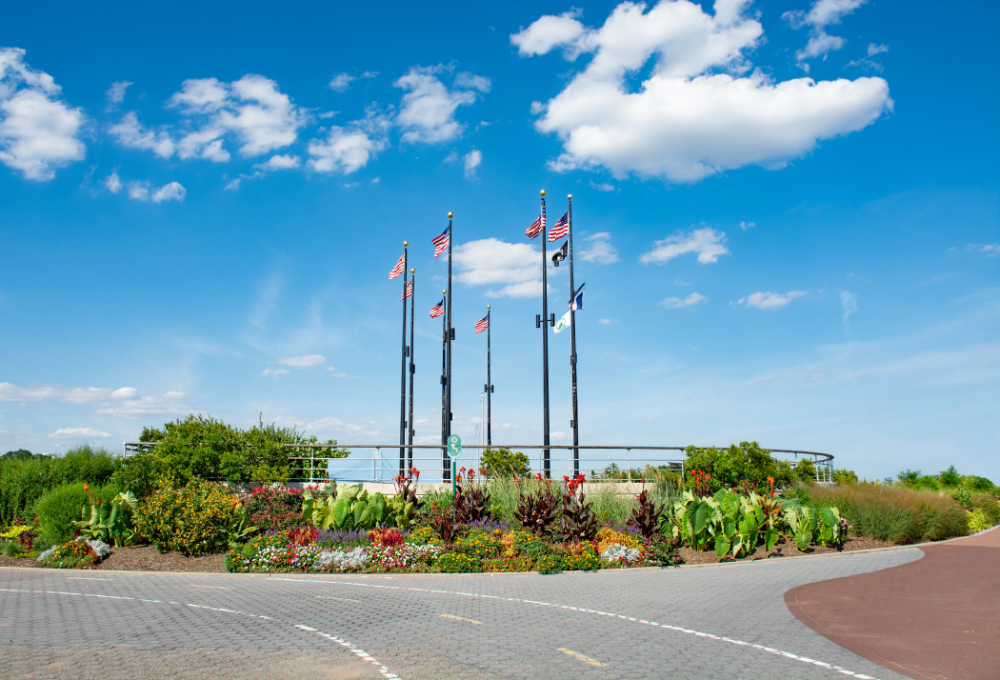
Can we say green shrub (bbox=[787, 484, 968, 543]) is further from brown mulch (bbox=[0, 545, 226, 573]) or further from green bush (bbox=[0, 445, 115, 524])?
green bush (bbox=[0, 445, 115, 524])

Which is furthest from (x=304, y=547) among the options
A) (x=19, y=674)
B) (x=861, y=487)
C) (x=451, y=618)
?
(x=861, y=487)

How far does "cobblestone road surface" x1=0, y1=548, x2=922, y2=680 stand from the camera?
6031 mm

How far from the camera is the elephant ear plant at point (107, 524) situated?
1509 cm

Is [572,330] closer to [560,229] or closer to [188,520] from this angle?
[560,229]

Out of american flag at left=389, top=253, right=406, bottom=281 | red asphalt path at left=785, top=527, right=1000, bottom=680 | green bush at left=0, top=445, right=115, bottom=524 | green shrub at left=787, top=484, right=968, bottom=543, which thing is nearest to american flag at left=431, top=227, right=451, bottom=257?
american flag at left=389, top=253, right=406, bottom=281

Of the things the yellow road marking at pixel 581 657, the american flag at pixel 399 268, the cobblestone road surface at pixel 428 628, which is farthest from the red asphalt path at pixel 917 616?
the american flag at pixel 399 268

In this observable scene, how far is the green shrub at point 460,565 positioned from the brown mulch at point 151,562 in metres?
4.69

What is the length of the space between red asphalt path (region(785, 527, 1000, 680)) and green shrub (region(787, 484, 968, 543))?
2624mm

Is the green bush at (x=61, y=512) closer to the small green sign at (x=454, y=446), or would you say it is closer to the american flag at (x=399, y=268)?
the small green sign at (x=454, y=446)

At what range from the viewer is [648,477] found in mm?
19891

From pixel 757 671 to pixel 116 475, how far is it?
18.7m

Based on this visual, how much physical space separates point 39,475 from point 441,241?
56.6 ft

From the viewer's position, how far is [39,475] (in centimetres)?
1848

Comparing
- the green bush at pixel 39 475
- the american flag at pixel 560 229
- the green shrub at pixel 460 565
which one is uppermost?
the american flag at pixel 560 229
